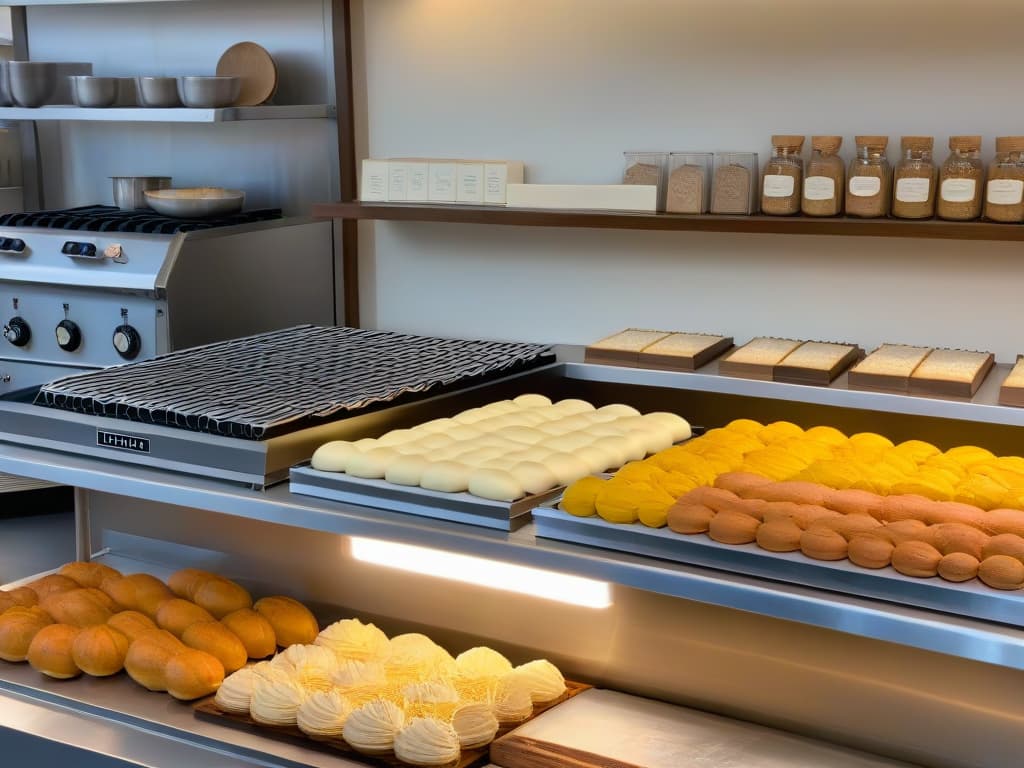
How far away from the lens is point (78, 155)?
3633 millimetres

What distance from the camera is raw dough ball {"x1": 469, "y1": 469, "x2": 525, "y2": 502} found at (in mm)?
1653

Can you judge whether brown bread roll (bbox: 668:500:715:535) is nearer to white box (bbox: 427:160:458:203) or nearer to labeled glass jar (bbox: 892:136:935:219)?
labeled glass jar (bbox: 892:136:935:219)

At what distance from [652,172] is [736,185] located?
216 millimetres

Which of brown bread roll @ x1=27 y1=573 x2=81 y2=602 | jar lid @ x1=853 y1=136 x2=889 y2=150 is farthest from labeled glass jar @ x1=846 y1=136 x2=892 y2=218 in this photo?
brown bread roll @ x1=27 y1=573 x2=81 y2=602

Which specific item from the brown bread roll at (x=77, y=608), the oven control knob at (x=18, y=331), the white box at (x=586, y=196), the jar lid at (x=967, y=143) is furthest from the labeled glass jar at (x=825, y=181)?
the oven control knob at (x=18, y=331)

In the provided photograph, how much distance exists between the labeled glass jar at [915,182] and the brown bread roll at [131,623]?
1604mm

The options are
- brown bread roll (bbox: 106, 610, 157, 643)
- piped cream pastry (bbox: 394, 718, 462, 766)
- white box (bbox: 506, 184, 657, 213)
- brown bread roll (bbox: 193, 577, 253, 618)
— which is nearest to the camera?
piped cream pastry (bbox: 394, 718, 462, 766)

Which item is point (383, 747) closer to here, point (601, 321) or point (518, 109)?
point (601, 321)

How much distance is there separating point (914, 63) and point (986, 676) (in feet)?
4.89

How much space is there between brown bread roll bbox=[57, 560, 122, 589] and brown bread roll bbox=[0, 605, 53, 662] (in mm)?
169

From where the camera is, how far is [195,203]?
307cm

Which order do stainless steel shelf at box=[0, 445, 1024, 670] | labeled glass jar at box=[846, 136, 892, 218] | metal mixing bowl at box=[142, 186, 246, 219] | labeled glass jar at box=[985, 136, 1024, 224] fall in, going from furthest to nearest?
A: metal mixing bowl at box=[142, 186, 246, 219] → labeled glass jar at box=[846, 136, 892, 218] → labeled glass jar at box=[985, 136, 1024, 224] → stainless steel shelf at box=[0, 445, 1024, 670]

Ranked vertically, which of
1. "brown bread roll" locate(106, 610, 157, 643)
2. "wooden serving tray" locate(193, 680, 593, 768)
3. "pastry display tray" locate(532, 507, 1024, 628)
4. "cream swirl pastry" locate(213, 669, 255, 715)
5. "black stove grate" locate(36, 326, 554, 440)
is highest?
"black stove grate" locate(36, 326, 554, 440)

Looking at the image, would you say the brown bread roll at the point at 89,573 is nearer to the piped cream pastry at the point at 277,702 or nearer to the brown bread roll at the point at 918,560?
the piped cream pastry at the point at 277,702
